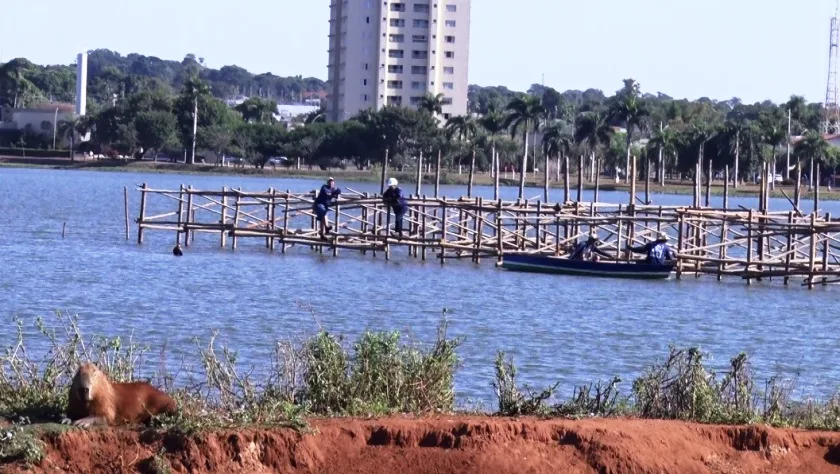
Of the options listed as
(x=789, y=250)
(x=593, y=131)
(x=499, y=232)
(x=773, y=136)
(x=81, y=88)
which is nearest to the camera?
(x=789, y=250)

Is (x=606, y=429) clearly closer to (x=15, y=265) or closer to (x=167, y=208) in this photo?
(x=15, y=265)

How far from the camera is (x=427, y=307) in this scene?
26078 millimetres

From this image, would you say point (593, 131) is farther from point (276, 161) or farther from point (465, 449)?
point (465, 449)

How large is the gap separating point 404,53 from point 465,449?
348 feet

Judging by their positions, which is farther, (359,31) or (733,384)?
(359,31)

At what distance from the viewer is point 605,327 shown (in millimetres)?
24000

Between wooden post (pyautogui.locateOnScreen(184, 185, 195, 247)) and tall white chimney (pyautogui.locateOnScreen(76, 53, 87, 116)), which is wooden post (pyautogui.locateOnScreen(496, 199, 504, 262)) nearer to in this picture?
wooden post (pyautogui.locateOnScreen(184, 185, 195, 247))

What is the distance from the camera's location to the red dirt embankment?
364 inches

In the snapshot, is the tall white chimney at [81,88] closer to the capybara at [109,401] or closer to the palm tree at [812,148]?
the palm tree at [812,148]

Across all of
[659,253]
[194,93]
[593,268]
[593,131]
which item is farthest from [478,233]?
[194,93]

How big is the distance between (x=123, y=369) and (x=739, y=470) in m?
4.79

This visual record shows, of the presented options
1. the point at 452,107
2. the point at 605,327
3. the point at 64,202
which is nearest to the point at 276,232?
the point at 605,327

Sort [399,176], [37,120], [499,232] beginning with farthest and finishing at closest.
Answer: [37,120], [399,176], [499,232]

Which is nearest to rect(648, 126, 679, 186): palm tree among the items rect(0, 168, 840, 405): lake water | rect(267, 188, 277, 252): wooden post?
Result: rect(0, 168, 840, 405): lake water
